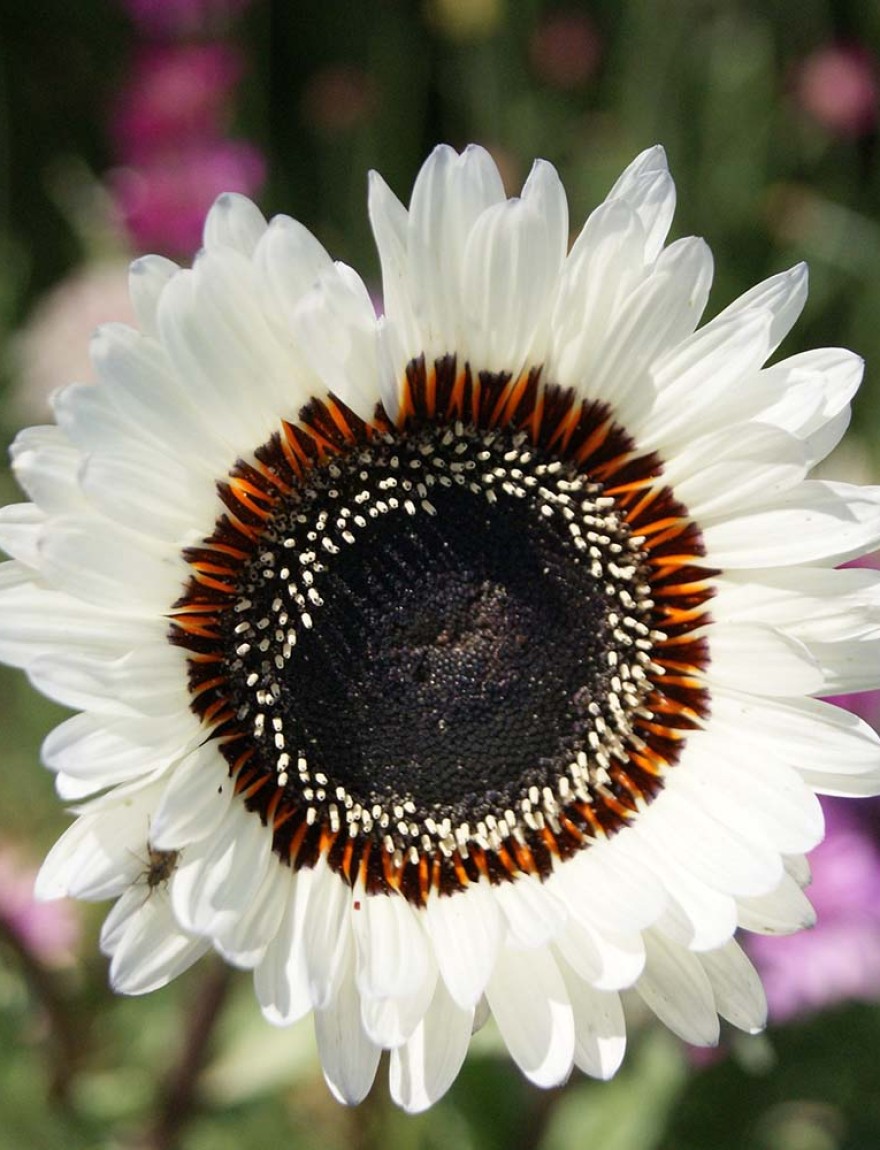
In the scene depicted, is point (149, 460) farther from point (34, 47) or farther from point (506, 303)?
point (34, 47)

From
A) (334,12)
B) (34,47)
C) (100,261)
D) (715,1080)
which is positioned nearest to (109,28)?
(34,47)

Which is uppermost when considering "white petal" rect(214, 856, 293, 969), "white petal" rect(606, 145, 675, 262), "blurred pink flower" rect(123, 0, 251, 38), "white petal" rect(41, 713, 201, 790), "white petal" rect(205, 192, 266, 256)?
"blurred pink flower" rect(123, 0, 251, 38)

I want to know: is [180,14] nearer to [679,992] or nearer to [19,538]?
[19,538]

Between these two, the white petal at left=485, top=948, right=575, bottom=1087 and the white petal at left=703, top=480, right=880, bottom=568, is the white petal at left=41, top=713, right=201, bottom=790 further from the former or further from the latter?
the white petal at left=703, top=480, right=880, bottom=568

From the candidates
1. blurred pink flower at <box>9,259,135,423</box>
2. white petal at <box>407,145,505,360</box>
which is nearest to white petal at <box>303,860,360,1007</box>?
white petal at <box>407,145,505,360</box>

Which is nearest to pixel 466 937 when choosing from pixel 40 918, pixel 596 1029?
pixel 596 1029

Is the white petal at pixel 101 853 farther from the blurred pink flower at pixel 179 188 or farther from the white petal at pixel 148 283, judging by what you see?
the blurred pink flower at pixel 179 188
